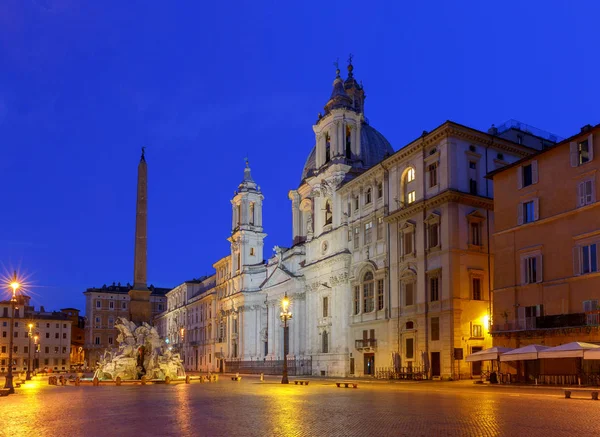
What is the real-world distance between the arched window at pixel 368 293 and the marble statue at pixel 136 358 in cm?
1811

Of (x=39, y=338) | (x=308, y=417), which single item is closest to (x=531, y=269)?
(x=308, y=417)

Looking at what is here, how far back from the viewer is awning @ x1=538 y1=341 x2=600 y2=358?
33406 mm

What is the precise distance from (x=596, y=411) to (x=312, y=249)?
51.8m

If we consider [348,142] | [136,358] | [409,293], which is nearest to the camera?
[136,358]

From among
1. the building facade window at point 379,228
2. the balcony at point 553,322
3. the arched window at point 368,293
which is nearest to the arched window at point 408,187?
the building facade window at point 379,228

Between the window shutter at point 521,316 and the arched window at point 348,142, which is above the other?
the arched window at point 348,142

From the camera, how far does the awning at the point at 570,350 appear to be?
3341 centimetres

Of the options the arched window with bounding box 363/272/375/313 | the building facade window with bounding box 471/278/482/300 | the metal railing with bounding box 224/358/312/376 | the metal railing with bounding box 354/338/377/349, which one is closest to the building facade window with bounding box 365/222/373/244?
the arched window with bounding box 363/272/375/313

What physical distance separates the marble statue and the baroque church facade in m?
18.0

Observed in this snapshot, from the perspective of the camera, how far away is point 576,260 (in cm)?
3862

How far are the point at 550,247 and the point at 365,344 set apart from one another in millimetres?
22133

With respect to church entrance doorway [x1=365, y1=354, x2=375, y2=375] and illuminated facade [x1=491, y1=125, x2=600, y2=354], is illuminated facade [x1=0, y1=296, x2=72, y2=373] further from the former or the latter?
illuminated facade [x1=491, y1=125, x2=600, y2=354]

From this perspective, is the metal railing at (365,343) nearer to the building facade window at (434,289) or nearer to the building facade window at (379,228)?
the building facade window at (379,228)

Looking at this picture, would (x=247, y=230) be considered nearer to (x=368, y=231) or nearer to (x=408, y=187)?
(x=368, y=231)
